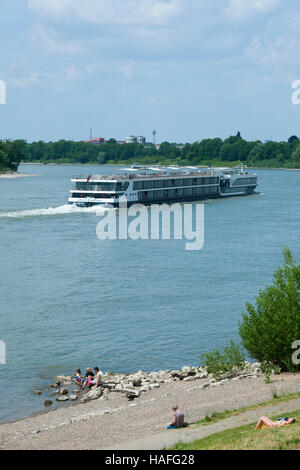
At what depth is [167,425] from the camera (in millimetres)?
18766

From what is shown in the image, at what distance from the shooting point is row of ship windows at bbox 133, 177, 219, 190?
8238cm

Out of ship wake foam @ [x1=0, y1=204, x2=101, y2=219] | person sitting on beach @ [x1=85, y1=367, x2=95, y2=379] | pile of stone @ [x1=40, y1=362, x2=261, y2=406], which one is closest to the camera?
pile of stone @ [x1=40, y1=362, x2=261, y2=406]

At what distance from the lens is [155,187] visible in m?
85.4

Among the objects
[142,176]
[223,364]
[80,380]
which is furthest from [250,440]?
[142,176]

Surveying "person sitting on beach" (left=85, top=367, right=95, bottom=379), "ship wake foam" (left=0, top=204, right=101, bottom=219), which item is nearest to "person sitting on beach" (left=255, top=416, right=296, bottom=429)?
"person sitting on beach" (left=85, top=367, right=95, bottom=379)

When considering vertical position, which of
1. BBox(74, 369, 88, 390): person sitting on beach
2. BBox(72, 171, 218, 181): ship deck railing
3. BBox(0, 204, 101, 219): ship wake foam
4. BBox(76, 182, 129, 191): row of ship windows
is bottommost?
BBox(74, 369, 88, 390): person sitting on beach

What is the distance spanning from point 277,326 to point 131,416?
5.63m

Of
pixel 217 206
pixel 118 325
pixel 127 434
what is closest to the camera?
pixel 127 434

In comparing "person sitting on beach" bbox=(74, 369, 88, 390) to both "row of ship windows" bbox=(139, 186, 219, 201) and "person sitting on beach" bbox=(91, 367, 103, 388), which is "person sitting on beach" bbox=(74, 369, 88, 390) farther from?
"row of ship windows" bbox=(139, 186, 219, 201)

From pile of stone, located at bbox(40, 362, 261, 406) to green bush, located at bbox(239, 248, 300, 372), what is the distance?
1.11 metres

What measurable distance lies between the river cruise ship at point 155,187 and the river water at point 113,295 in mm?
8033

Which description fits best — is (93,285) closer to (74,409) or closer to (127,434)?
(74,409)
